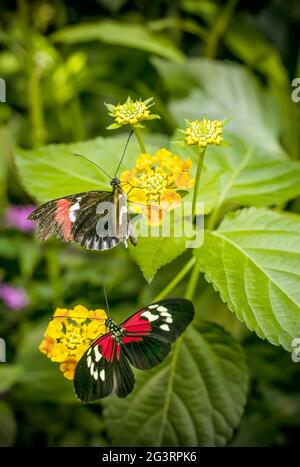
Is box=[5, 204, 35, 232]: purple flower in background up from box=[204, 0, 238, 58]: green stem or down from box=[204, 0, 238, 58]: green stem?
down

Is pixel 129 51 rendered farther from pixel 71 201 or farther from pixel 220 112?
pixel 71 201

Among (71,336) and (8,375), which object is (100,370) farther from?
(8,375)

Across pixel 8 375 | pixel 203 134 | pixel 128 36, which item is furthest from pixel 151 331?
pixel 128 36

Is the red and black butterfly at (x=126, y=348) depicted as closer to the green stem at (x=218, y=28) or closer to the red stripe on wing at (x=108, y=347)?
the red stripe on wing at (x=108, y=347)

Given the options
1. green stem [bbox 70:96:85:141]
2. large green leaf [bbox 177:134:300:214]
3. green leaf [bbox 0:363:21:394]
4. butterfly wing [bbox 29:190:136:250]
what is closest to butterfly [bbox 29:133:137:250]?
butterfly wing [bbox 29:190:136:250]

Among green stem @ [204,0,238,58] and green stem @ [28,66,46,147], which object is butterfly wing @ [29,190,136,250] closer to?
green stem @ [28,66,46,147]
